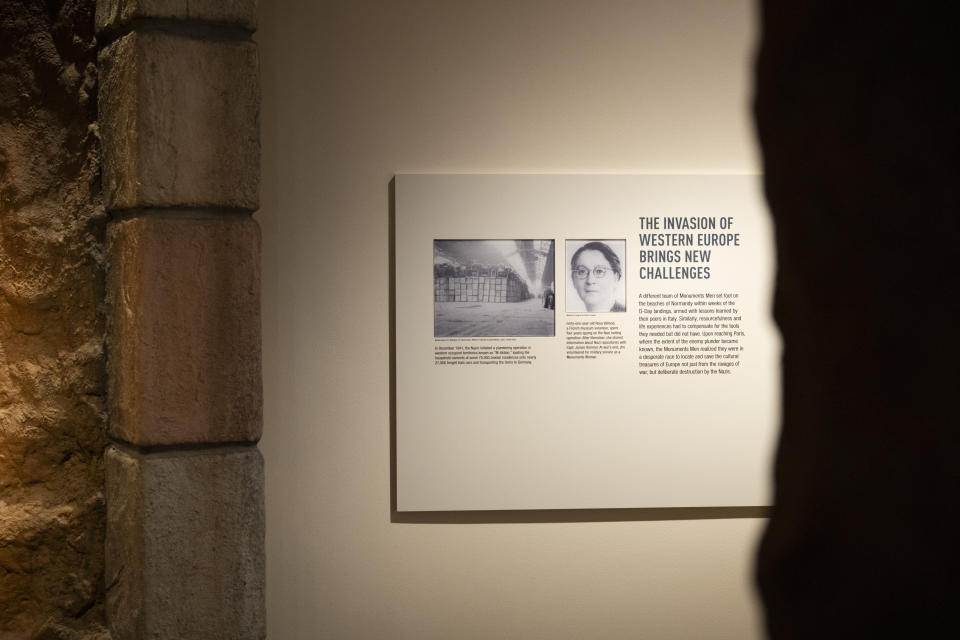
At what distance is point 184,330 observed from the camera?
224 centimetres

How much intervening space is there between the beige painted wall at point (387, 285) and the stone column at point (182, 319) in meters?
0.89

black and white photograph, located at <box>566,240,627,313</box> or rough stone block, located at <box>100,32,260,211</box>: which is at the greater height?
rough stone block, located at <box>100,32,260,211</box>

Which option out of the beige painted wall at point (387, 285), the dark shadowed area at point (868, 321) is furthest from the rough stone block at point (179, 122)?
the dark shadowed area at point (868, 321)

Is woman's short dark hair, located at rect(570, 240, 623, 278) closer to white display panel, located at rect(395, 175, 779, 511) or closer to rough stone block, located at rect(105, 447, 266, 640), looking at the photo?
white display panel, located at rect(395, 175, 779, 511)

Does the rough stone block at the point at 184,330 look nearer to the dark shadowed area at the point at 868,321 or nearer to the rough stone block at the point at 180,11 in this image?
the rough stone block at the point at 180,11

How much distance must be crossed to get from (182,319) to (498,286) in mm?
1338

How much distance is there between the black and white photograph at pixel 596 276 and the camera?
326 cm

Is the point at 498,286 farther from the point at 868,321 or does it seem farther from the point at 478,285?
the point at 868,321

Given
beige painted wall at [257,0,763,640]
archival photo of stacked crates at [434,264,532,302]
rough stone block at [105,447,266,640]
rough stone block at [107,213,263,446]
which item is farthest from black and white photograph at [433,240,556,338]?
rough stone block at [105,447,266,640]

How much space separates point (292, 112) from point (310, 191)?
311 millimetres

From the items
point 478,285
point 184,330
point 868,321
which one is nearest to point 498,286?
point 478,285

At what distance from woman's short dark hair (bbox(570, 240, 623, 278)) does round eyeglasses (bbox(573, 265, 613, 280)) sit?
0.7 inches

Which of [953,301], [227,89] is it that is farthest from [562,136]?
[953,301]

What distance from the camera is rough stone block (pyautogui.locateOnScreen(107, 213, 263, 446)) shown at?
7.19ft
